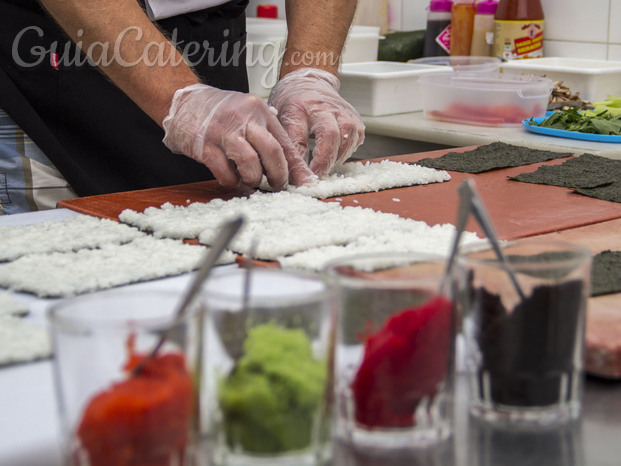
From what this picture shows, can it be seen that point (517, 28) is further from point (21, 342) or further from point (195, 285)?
point (195, 285)

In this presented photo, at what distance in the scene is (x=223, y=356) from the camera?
0.55 meters

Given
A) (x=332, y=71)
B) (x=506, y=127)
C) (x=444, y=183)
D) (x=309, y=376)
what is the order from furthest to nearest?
(x=506, y=127) < (x=332, y=71) < (x=444, y=183) < (x=309, y=376)

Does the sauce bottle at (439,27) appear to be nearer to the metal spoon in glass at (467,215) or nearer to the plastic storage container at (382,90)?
the plastic storage container at (382,90)

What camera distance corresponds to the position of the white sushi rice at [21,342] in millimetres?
769

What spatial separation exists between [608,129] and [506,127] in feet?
1.31

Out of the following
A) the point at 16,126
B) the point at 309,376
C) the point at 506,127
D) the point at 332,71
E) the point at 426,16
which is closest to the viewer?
the point at 309,376

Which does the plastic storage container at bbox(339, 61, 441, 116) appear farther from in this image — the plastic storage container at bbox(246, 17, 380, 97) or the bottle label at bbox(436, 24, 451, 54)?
the bottle label at bbox(436, 24, 451, 54)

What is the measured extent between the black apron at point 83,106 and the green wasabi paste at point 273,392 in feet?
4.61

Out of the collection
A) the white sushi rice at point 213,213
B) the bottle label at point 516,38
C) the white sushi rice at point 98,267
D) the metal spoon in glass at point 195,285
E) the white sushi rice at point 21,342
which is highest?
the bottle label at point 516,38

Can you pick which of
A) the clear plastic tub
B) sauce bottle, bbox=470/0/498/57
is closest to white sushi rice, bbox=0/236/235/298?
the clear plastic tub

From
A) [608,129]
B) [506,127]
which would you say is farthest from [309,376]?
[506,127]

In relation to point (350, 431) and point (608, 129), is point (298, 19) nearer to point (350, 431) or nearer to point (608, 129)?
point (608, 129)

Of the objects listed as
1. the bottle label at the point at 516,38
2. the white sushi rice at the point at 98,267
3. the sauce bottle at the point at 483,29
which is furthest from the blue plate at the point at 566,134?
the white sushi rice at the point at 98,267

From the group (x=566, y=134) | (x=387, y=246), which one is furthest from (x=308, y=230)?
(x=566, y=134)
